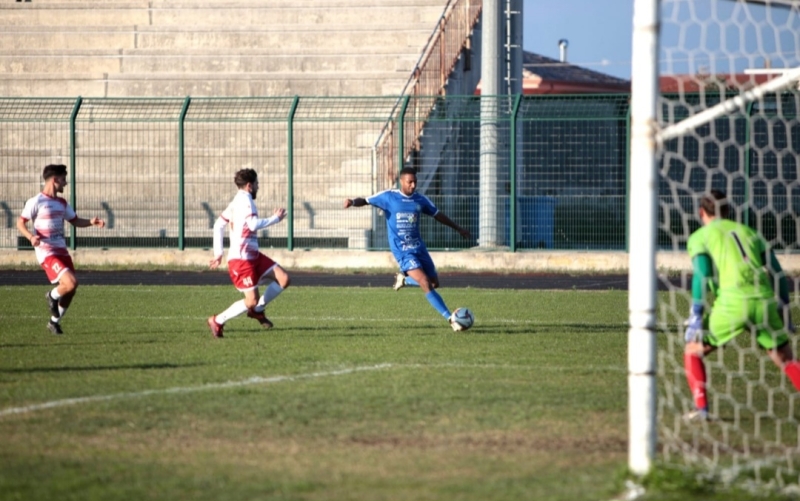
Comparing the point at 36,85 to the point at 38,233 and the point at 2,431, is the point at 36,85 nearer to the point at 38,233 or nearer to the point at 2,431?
the point at 38,233

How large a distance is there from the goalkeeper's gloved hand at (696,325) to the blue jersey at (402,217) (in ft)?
18.1

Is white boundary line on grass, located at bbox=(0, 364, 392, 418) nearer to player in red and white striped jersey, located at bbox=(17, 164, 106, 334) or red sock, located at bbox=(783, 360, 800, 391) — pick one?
red sock, located at bbox=(783, 360, 800, 391)

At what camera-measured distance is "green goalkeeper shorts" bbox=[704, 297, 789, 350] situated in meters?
7.29

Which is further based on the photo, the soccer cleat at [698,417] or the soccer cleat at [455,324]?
the soccer cleat at [455,324]

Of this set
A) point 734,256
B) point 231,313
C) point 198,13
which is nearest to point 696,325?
point 734,256

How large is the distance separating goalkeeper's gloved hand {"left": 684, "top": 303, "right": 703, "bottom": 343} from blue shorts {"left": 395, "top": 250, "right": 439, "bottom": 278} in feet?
17.7

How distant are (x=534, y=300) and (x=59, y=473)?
1042 cm

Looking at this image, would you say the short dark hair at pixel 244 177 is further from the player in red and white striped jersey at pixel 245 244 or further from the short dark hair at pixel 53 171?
the short dark hair at pixel 53 171

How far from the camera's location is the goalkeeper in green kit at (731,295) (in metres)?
7.27

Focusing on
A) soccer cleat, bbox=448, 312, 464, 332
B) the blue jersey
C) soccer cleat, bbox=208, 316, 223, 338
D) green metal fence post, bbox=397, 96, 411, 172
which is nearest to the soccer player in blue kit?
the blue jersey

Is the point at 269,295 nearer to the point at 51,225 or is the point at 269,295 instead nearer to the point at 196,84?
the point at 51,225

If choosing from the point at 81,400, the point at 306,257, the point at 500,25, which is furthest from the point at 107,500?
the point at 500,25

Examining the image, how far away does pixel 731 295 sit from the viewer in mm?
7316

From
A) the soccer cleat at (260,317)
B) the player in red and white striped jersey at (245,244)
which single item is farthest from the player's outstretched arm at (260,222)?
the soccer cleat at (260,317)
